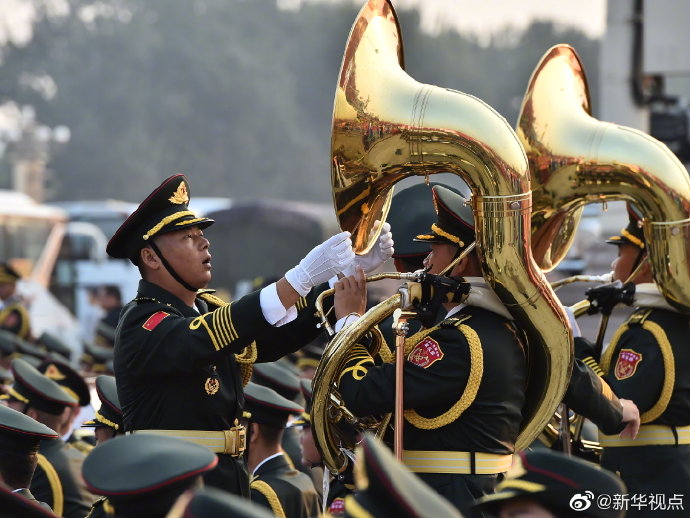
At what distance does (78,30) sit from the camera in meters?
53.2

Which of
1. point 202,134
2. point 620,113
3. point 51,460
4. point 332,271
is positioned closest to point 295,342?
point 332,271

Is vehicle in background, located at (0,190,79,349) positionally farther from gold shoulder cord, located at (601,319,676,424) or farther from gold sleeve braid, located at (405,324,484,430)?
gold sleeve braid, located at (405,324,484,430)

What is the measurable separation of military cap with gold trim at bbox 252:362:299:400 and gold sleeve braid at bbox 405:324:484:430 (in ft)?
6.99

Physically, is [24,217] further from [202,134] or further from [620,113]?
[202,134]

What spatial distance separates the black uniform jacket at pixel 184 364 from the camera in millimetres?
4449

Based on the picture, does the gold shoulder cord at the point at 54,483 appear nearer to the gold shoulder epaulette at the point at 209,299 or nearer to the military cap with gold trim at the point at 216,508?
the gold shoulder epaulette at the point at 209,299

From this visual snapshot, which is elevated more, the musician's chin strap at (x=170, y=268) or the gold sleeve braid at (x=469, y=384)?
the musician's chin strap at (x=170, y=268)

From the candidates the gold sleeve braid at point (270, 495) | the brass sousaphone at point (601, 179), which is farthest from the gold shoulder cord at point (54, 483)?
the brass sousaphone at point (601, 179)

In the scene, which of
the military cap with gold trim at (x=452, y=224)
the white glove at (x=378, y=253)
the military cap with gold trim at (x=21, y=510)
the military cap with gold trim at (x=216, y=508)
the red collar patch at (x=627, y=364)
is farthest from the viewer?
the red collar patch at (x=627, y=364)

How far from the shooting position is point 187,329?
14.8 ft

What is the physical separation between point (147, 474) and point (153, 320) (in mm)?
1638

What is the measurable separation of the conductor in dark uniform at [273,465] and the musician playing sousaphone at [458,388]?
99 cm

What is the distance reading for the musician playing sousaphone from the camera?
449 cm

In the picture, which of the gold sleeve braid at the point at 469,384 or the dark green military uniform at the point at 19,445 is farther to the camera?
the dark green military uniform at the point at 19,445
